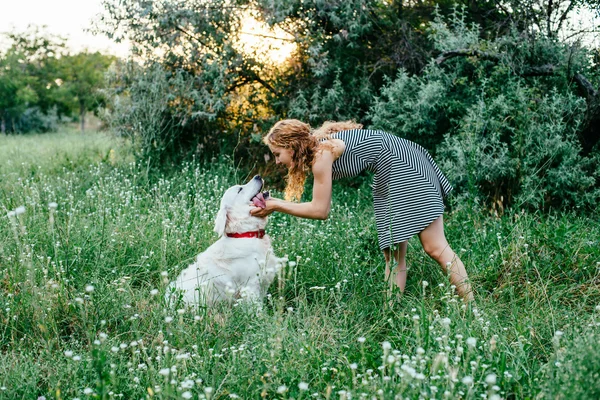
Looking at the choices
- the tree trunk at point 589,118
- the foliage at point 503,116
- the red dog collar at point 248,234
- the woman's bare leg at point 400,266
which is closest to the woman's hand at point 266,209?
the red dog collar at point 248,234

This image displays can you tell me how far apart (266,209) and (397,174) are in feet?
3.22

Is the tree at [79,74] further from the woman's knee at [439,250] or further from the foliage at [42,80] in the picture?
the woman's knee at [439,250]

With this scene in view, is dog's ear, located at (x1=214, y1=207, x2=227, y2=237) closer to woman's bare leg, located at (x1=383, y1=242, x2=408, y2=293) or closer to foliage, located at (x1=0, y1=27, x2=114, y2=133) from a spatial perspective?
woman's bare leg, located at (x1=383, y1=242, x2=408, y2=293)

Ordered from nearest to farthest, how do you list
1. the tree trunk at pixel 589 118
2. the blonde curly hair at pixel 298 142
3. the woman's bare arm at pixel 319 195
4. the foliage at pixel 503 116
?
the woman's bare arm at pixel 319 195 → the blonde curly hair at pixel 298 142 → the foliage at pixel 503 116 → the tree trunk at pixel 589 118

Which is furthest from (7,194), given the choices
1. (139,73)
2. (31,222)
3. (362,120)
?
(362,120)

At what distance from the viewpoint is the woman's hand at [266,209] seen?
4.03m

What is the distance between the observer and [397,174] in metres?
4.09

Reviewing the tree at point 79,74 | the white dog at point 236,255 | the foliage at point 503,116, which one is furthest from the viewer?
the tree at point 79,74

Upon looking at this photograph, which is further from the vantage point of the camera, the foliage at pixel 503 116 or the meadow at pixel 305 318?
the foliage at pixel 503 116

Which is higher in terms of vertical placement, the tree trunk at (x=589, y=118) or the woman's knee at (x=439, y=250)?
the tree trunk at (x=589, y=118)

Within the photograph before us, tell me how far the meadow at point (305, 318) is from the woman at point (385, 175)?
0.35 metres

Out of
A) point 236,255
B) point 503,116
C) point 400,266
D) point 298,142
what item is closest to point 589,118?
point 503,116

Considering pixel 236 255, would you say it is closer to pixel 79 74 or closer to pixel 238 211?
pixel 238 211

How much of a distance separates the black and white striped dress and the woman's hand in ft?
1.62
